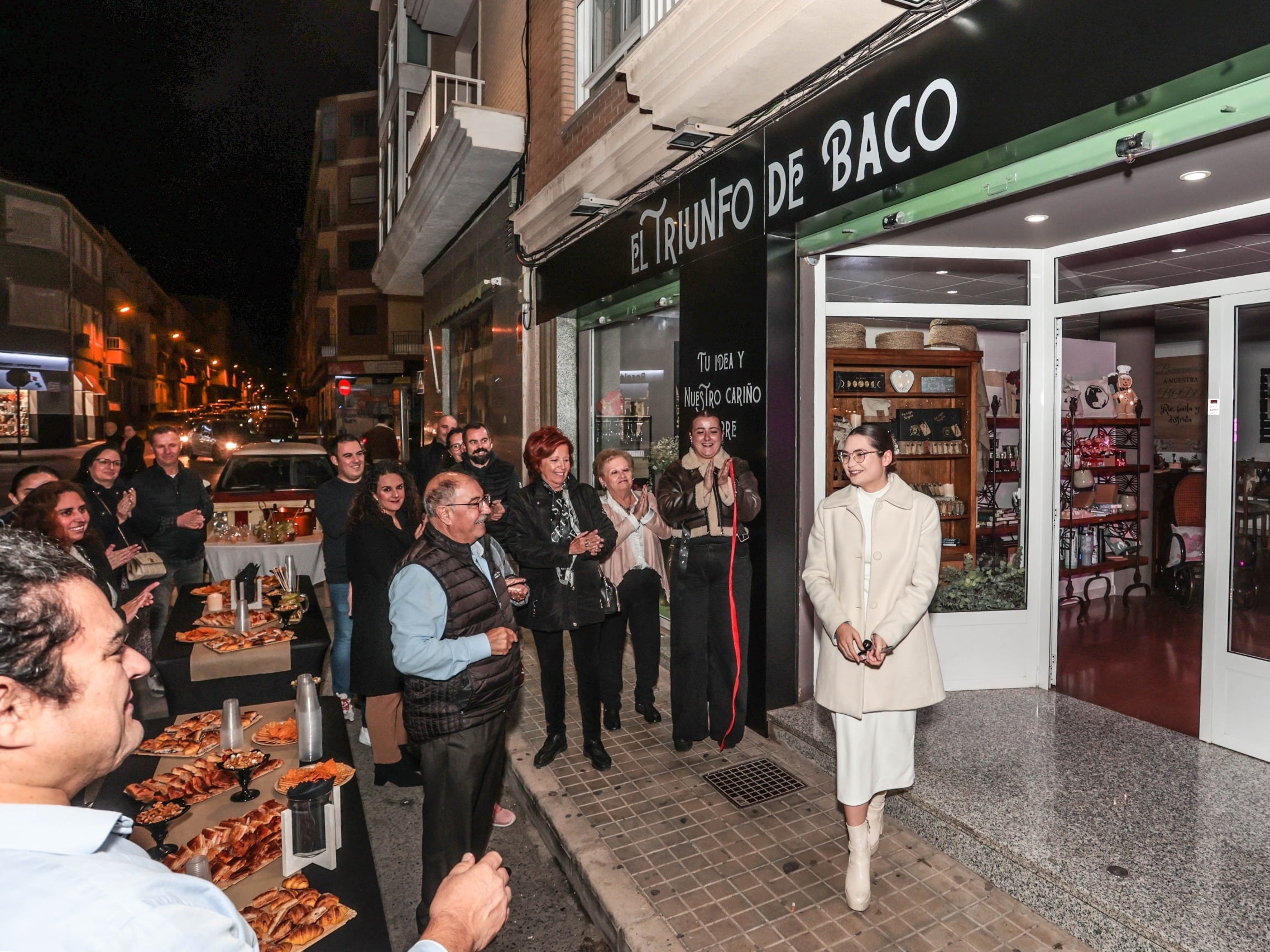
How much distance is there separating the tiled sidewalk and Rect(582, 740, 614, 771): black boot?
0.19ft

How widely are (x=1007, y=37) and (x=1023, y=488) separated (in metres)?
3.40

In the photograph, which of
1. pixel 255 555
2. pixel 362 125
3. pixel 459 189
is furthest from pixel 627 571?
pixel 362 125

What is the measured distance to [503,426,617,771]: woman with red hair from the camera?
15.3ft

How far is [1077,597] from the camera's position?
8.64 m

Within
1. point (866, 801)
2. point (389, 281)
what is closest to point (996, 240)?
point (866, 801)

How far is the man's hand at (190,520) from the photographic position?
20.7 feet

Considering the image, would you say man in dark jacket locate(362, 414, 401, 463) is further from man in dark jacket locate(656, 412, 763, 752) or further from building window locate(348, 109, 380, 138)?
building window locate(348, 109, 380, 138)

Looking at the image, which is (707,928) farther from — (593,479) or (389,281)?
(389,281)

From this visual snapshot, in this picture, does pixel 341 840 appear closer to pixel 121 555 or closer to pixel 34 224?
pixel 121 555

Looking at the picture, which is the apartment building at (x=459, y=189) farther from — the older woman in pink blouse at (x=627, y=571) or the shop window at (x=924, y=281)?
the older woman in pink blouse at (x=627, y=571)

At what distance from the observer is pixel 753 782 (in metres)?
4.55

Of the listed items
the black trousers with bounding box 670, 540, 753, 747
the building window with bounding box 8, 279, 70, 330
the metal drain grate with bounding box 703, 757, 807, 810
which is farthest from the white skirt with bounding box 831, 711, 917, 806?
the building window with bounding box 8, 279, 70, 330

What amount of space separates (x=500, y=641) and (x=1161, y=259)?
6267 mm

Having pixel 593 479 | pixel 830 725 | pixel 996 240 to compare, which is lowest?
pixel 830 725
